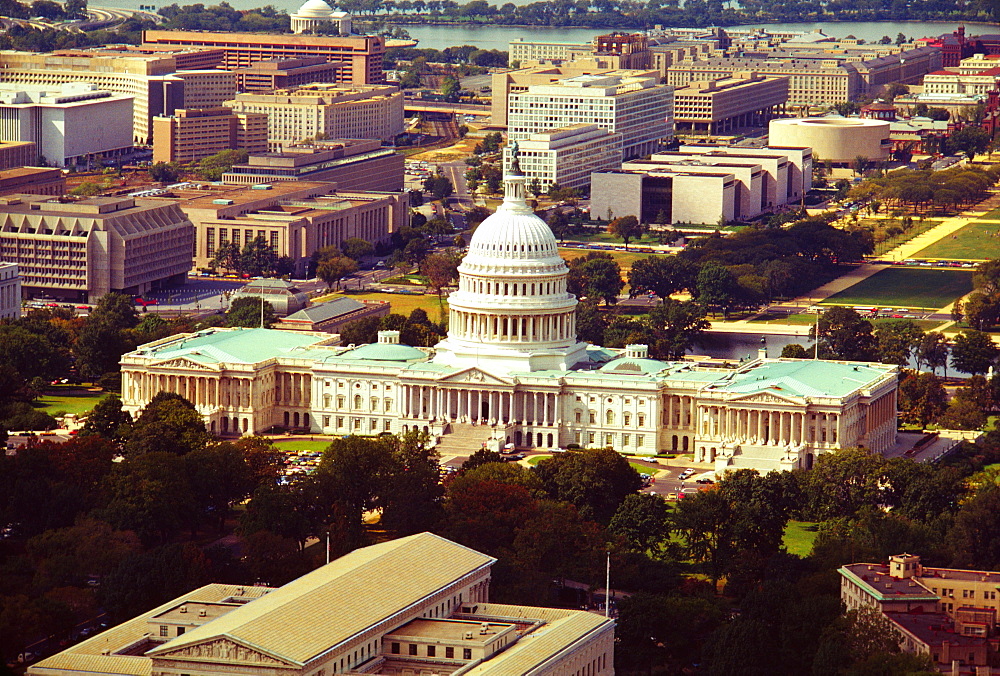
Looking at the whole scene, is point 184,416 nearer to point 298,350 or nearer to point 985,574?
point 298,350

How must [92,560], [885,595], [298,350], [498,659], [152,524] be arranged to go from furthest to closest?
[298,350]
[152,524]
[92,560]
[885,595]
[498,659]

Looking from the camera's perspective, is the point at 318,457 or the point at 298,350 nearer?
the point at 318,457

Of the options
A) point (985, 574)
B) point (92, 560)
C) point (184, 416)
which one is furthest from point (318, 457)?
point (985, 574)

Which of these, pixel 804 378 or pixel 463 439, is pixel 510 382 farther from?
pixel 804 378

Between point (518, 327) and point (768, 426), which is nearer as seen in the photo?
point (768, 426)

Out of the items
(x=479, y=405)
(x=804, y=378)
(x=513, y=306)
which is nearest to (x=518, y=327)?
(x=513, y=306)

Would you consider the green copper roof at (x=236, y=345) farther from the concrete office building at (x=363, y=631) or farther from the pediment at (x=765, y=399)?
the concrete office building at (x=363, y=631)
